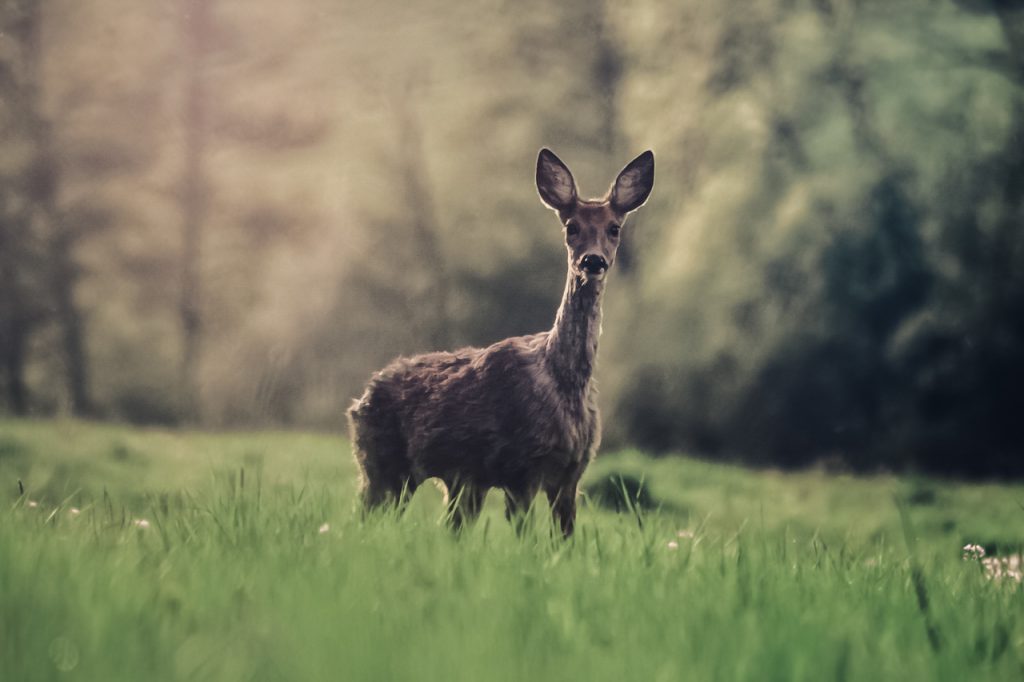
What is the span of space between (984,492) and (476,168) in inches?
239

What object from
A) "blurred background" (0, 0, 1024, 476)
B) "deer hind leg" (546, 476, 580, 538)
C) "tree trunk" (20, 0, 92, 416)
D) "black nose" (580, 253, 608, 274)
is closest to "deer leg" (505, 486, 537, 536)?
"deer hind leg" (546, 476, 580, 538)

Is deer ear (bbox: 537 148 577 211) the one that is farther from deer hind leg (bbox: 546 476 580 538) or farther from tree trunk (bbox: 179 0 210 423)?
tree trunk (bbox: 179 0 210 423)

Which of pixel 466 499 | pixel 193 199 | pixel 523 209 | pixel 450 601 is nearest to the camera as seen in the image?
pixel 450 601

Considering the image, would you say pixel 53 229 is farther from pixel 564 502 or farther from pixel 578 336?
pixel 564 502

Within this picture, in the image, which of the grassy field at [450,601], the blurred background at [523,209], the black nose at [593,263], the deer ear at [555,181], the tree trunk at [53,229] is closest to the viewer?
the grassy field at [450,601]

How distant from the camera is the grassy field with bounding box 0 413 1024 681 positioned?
2539 mm

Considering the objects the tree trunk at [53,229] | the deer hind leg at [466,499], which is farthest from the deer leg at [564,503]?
the tree trunk at [53,229]

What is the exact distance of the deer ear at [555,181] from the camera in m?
4.74

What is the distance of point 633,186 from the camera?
→ 15.5 ft

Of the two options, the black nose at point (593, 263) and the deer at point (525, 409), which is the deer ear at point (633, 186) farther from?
the black nose at point (593, 263)

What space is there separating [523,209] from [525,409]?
725 cm

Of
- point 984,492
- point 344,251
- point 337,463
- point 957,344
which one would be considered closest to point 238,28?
point 344,251

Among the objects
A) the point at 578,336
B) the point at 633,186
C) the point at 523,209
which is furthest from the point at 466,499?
the point at 523,209

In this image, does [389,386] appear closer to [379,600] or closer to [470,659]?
[379,600]
